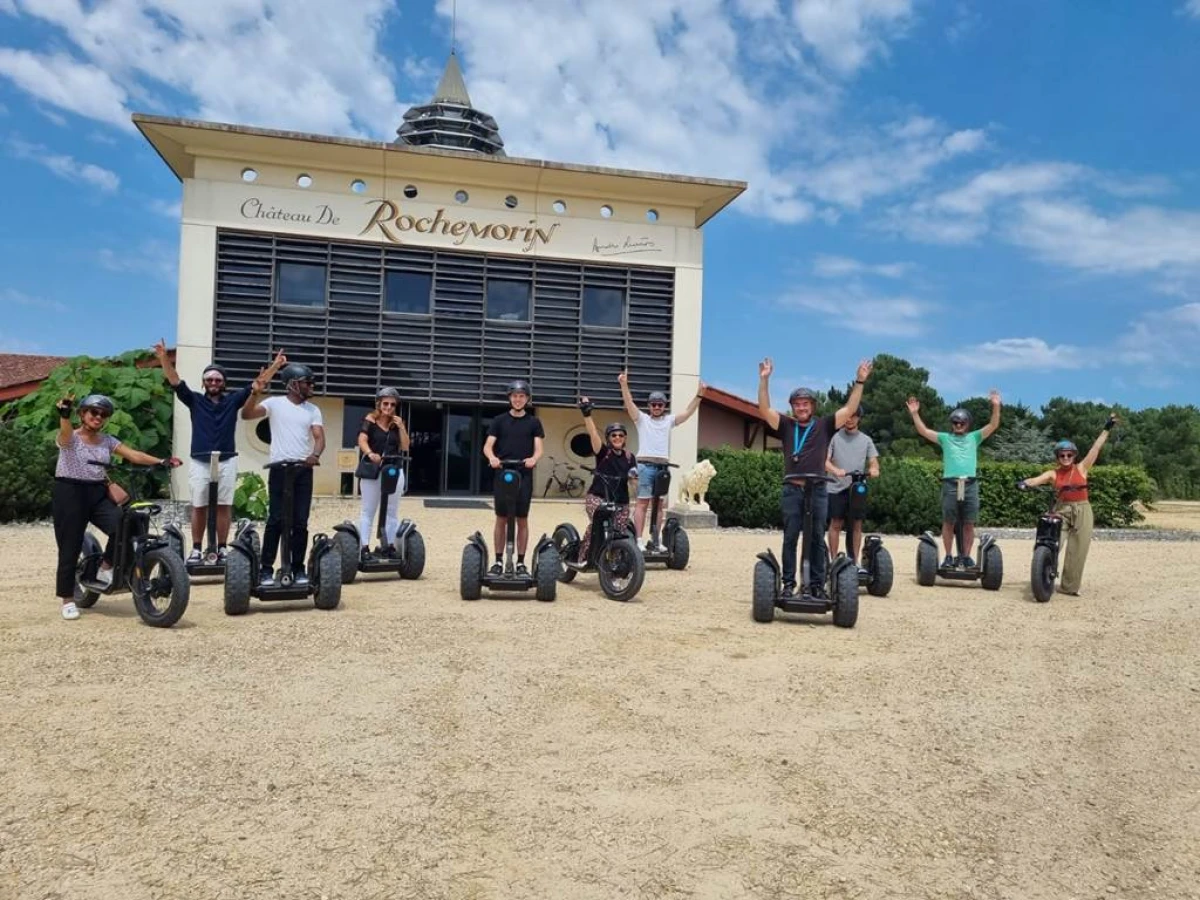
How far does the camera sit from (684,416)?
1020 centimetres

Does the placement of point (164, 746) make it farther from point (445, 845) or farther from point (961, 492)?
point (961, 492)

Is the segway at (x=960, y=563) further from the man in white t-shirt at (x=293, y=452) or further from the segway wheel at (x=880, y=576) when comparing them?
the man in white t-shirt at (x=293, y=452)

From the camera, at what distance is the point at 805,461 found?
7.30 metres

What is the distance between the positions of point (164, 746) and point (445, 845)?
5.38 feet

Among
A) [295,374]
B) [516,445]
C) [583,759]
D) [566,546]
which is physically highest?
[295,374]

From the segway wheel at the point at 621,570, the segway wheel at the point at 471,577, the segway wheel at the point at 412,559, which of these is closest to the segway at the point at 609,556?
the segway wheel at the point at 621,570

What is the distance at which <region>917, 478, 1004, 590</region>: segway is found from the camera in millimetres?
9781

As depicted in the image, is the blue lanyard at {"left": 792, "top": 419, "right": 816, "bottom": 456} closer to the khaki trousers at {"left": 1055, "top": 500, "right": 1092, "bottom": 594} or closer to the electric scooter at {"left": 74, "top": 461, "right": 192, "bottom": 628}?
the khaki trousers at {"left": 1055, "top": 500, "right": 1092, "bottom": 594}

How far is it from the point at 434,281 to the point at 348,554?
13125 mm

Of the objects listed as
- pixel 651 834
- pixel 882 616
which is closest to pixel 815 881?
pixel 651 834

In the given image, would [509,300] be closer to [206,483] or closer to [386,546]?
[386,546]

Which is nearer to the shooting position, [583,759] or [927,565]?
[583,759]

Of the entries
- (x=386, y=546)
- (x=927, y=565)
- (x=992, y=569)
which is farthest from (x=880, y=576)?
(x=386, y=546)

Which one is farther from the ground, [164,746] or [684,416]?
[684,416]
